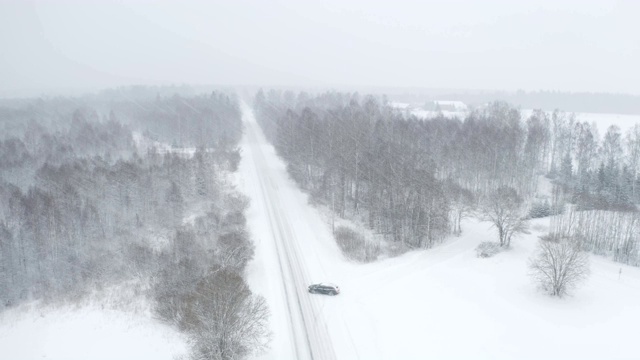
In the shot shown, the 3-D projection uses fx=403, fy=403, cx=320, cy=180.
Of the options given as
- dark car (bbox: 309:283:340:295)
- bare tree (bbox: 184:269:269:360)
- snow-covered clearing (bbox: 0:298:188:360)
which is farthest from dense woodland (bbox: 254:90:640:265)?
snow-covered clearing (bbox: 0:298:188:360)

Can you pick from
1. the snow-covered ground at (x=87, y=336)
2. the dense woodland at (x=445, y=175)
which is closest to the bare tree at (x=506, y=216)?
the dense woodland at (x=445, y=175)

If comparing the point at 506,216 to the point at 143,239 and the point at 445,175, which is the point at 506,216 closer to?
the point at 445,175

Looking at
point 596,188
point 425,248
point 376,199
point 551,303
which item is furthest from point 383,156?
point 596,188

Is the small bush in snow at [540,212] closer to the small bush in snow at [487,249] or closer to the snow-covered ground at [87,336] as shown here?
the small bush in snow at [487,249]

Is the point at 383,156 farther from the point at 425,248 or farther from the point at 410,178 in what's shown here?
the point at 425,248

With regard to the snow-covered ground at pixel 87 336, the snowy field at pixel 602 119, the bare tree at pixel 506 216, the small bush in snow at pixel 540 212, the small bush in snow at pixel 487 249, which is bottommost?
the snow-covered ground at pixel 87 336

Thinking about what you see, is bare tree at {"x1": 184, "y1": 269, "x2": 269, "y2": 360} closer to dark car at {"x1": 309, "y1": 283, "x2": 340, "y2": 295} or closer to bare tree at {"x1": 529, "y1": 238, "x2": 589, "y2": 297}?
dark car at {"x1": 309, "y1": 283, "x2": 340, "y2": 295}
